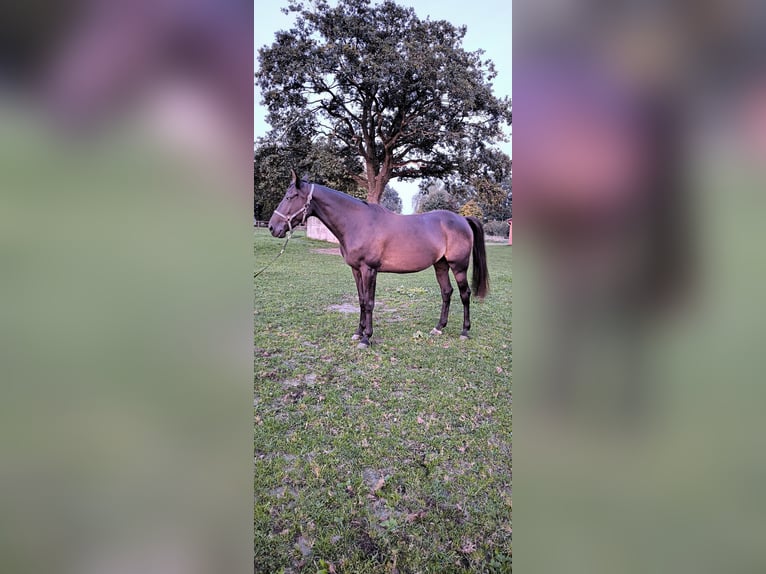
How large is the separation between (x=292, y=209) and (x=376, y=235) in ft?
3.46

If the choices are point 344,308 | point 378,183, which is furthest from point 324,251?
point 344,308

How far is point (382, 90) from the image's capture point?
286 inches

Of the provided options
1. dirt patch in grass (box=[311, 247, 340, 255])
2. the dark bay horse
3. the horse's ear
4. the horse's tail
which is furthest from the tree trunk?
dirt patch in grass (box=[311, 247, 340, 255])

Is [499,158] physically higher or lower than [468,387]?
higher

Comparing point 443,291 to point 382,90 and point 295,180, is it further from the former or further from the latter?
point 382,90

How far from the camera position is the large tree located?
20.4 feet

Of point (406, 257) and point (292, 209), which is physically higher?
point (292, 209)

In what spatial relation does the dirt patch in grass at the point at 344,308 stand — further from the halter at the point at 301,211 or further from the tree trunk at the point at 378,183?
the halter at the point at 301,211

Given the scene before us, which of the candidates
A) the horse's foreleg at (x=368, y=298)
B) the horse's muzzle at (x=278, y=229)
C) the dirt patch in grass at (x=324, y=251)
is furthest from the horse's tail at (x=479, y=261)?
the dirt patch in grass at (x=324, y=251)
